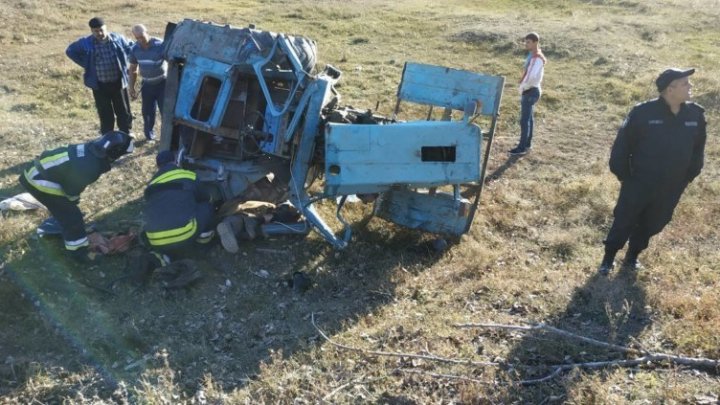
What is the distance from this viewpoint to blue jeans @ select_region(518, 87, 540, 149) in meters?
8.57

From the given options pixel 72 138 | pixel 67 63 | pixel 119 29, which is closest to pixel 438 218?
pixel 72 138

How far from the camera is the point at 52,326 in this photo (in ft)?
15.9

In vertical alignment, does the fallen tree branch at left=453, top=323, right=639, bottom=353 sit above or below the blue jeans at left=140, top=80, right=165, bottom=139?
below

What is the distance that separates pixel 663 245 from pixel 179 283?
462 centimetres

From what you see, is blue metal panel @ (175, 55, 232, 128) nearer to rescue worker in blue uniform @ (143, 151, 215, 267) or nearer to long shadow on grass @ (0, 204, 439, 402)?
rescue worker in blue uniform @ (143, 151, 215, 267)

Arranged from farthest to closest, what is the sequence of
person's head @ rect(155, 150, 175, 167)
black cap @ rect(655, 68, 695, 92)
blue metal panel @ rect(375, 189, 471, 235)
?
blue metal panel @ rect(375, 189, 471, 235), person's head @ rect(155, 150, 175, 167), black cap @ rect(655, 68, 695, 92)

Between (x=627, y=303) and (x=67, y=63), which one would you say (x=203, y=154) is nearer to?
(x=627, y=303)

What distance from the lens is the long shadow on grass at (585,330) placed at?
4098mm

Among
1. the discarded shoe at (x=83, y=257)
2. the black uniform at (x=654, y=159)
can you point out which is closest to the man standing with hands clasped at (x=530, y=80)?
the black uniform at (x=654, y=159)

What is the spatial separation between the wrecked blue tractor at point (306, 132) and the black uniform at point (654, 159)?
47.5 inches

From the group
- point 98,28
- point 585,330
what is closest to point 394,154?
point 585,330

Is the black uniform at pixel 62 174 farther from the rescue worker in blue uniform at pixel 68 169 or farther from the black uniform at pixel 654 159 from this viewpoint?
the black uniform at pixel 654 159

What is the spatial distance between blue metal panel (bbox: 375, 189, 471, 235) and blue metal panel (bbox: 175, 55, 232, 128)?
5.70 feet

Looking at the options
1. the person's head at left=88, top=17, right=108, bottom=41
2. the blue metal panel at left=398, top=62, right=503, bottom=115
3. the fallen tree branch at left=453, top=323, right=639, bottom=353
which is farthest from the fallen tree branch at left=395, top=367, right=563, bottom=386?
the person's head at left=88, top=17, right=108, bottom=41
